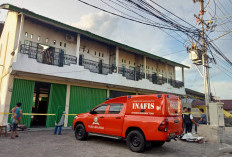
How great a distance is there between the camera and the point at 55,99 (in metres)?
12.4

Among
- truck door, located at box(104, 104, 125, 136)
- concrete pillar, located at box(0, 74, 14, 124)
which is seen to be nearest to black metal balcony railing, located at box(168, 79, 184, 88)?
truck door, located at box(104, 104, 125, 136)

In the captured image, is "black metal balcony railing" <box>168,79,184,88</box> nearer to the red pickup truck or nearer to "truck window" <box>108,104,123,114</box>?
the red pickup truck

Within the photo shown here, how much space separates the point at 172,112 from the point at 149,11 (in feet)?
17.3

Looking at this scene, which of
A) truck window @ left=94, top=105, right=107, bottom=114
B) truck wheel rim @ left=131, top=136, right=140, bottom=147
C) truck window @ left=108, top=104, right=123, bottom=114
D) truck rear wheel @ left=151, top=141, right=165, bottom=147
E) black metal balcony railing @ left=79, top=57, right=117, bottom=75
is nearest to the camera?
truck wheel rim @ left=131, top=136, right=140, bottom=147

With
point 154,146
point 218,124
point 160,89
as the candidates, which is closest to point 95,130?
point 154,146

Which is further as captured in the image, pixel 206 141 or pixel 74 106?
pixel 74 106

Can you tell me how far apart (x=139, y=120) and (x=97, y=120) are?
2.13 metres

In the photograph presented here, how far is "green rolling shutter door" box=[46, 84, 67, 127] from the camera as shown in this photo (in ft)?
39.5

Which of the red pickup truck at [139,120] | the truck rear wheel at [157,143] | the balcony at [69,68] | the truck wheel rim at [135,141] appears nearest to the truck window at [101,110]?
the red pickup truck at [139,120]

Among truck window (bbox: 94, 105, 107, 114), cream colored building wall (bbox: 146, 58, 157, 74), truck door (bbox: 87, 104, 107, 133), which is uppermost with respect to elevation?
cream colored building wall (bbox: 146, 58, 157, 74)

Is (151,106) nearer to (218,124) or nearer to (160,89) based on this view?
(218,124)

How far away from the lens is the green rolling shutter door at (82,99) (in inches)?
521

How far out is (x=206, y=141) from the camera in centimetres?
856

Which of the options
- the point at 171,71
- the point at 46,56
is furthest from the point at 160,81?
the point at 46,56
